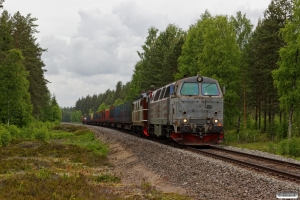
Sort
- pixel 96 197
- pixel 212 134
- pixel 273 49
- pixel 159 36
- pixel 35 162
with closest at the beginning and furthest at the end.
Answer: pixel 96 197 → pixel 35 162 → pixel 212 134 → pixel 273 49 → pixel 159 36

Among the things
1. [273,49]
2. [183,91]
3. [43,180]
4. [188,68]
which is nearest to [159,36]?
[188,68]

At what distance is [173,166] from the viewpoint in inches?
544

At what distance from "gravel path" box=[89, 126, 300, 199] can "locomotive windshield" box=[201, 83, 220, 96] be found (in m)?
4.19

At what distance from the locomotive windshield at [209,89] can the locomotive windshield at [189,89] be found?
36cm

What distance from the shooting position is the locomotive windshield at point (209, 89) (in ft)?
65.2

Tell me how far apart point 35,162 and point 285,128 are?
2264cm

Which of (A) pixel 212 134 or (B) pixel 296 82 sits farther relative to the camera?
(B) pixel 296 82

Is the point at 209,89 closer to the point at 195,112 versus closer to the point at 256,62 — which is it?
the point at 195,112

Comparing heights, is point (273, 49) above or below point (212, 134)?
above

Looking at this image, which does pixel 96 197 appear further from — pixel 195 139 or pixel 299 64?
pixel 299 64

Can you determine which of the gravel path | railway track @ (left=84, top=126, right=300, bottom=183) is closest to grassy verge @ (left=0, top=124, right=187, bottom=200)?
the gravel path

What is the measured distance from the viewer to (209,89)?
1998cm

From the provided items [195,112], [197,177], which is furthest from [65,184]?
[195,112]

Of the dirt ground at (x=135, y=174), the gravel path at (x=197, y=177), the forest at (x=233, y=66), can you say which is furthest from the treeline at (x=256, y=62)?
the gravel path at (x=197, y=177)
